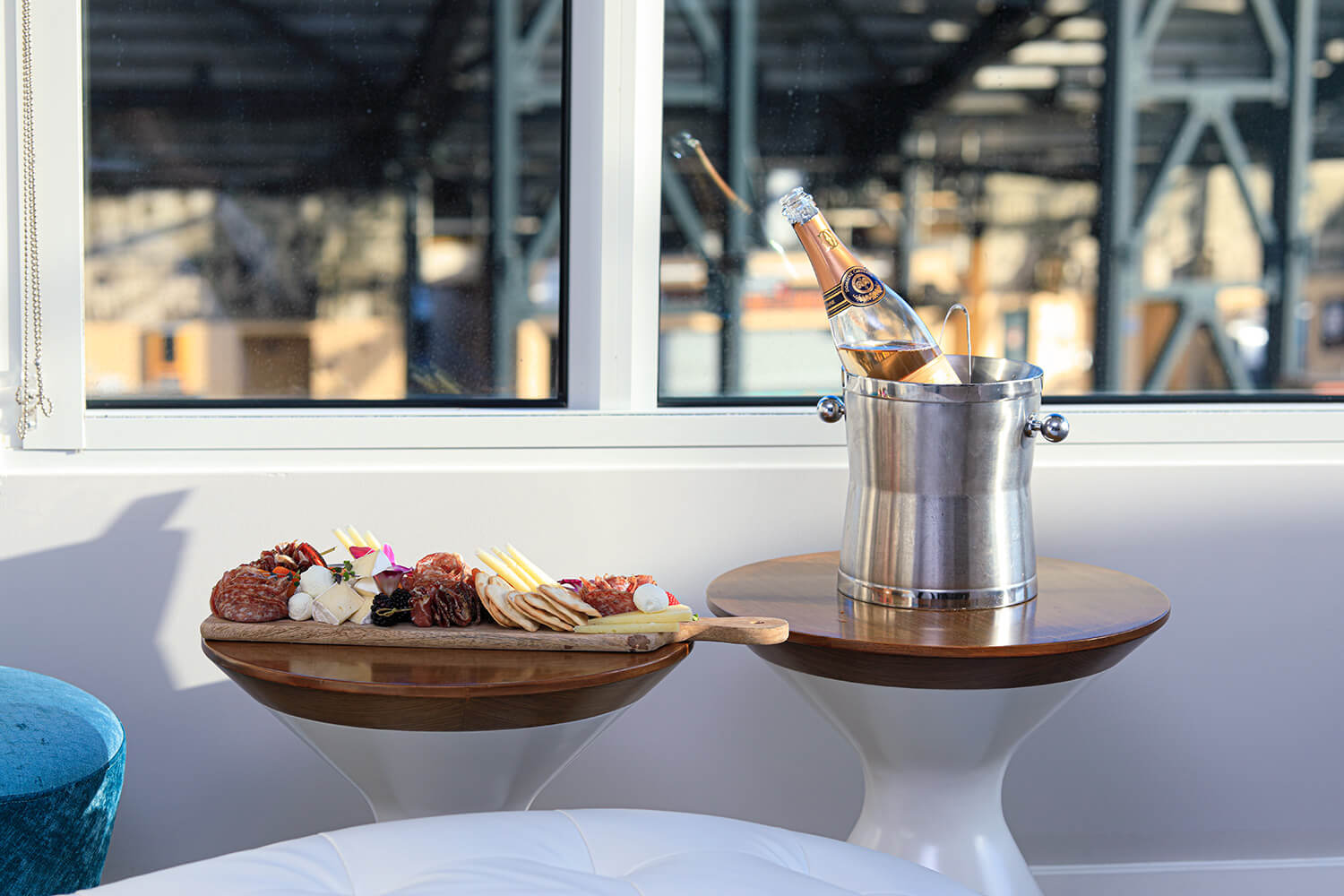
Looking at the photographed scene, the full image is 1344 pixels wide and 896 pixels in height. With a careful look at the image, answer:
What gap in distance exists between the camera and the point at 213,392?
1956mm

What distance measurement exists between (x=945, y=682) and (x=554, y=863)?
19.1 inches

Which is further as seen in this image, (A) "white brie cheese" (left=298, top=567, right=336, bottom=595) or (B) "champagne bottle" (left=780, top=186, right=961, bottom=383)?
(B) "champagne bottle" (left=780, top=186, right=961, bottom=383)

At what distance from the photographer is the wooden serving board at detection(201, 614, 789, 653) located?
129cm

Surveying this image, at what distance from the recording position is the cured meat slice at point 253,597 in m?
1.33

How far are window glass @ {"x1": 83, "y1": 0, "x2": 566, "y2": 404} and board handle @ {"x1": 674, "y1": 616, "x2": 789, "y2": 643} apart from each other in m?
0.79

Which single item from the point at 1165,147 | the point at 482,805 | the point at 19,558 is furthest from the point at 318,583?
the point at 1165,147

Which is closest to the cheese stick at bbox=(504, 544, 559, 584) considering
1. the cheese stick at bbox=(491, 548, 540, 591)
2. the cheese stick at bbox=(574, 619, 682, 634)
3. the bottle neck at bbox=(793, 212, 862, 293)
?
the cheese stick at bbox=(491, 548, 540, 591)

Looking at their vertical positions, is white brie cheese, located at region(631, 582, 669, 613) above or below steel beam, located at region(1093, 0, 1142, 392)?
below

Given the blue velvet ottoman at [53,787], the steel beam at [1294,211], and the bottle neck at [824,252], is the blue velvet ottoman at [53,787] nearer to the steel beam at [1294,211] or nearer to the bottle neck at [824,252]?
the bottle neck at [824,252]

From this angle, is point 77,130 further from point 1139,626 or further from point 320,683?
point 1139,626

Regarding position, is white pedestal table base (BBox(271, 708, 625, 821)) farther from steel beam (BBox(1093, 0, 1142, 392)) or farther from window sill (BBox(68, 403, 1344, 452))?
steel beam (BBox(1093, 0, 1142, 392))

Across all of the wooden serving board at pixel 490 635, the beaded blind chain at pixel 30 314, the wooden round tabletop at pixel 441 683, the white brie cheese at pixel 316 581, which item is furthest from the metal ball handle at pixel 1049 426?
the beaded blind chain at pixel 30 314

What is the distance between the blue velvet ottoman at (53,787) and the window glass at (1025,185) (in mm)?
1004

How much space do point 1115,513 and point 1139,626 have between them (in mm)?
667
